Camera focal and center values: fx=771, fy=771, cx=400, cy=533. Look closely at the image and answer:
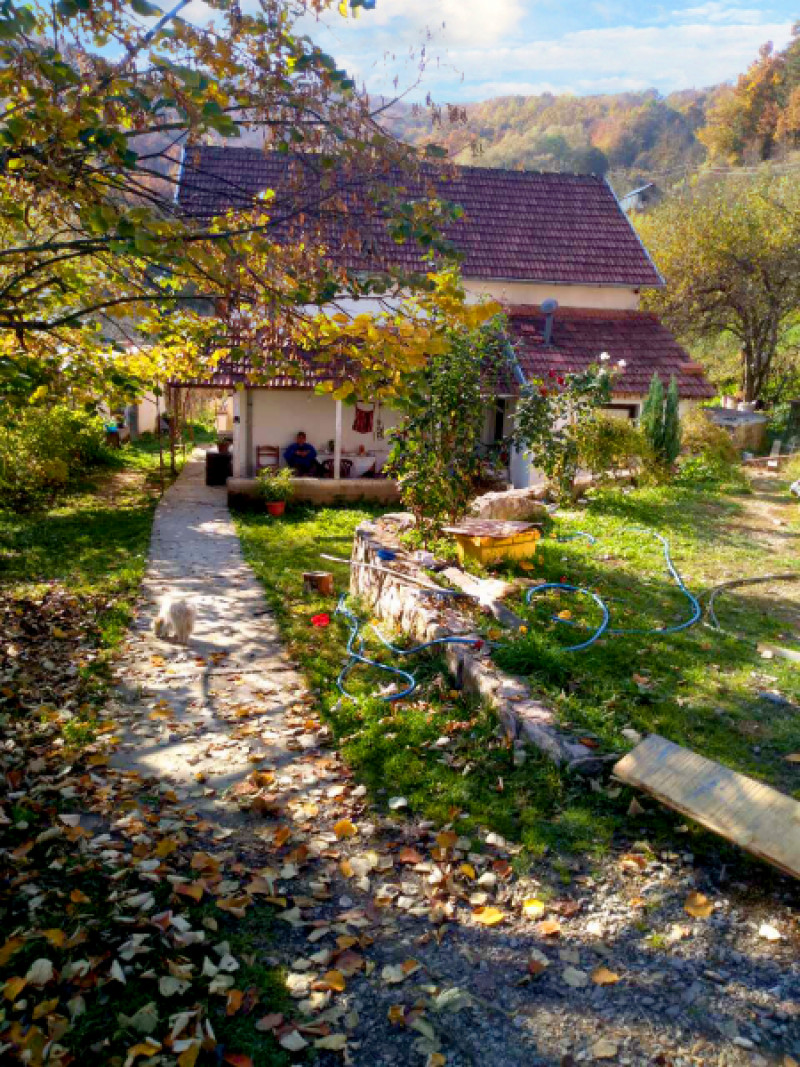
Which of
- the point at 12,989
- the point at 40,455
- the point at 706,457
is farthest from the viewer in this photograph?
the point at 40,455

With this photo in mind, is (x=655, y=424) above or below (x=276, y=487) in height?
above

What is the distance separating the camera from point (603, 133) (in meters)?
74.5

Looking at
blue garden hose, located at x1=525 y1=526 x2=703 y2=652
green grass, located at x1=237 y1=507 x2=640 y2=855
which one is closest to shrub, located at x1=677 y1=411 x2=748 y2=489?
blue garden hose, located at x1=525 y1=526 x2=703 y2=652

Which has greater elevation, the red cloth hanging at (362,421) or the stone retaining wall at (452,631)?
the red cloth hanging at (362,421)

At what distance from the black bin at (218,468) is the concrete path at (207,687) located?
6938mm

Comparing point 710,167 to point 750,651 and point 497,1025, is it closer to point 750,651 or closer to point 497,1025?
point 750,651

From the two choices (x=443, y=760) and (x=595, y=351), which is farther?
Result: (x=595, y=351)

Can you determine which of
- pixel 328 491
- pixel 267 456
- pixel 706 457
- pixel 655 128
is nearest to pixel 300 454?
pixel 267 456

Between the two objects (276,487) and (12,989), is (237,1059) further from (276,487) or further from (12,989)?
(276,487)

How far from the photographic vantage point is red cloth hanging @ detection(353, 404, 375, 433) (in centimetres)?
1598

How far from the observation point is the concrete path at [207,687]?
4895 millimetres

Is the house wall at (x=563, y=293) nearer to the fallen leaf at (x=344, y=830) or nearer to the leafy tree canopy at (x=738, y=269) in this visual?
the leafy tree canopy at (x=738, y=269)

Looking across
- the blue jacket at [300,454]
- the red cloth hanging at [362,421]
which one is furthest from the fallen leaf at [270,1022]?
the red cloth hanging at [362,421]

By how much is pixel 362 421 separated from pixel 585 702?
38.1ft
